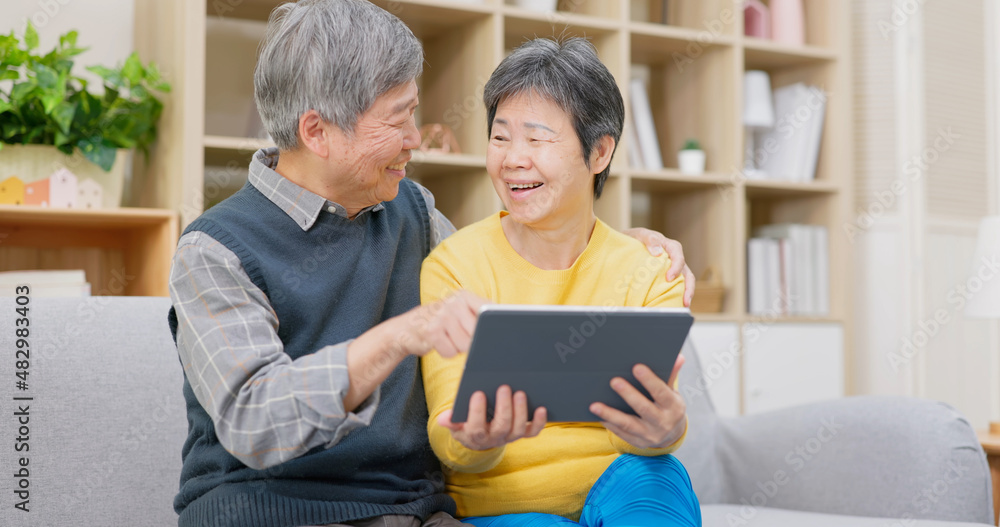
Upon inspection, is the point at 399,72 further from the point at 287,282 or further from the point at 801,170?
the point at 801,170

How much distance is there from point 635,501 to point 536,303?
316 millimetres

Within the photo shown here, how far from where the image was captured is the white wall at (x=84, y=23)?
226 centimetres

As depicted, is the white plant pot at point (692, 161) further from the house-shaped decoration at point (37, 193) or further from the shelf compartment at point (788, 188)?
the house-shaped decoration at point (37, 193)

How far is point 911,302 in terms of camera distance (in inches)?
118

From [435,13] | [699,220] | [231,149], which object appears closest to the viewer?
[231,149]

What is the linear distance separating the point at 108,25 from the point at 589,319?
2.04 m

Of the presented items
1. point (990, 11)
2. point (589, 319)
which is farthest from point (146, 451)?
point (990, 11)

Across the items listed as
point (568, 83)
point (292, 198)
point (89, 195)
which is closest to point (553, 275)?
point (568, 83)

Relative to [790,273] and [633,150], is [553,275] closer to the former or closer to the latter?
[633,150]

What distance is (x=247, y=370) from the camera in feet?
3.17

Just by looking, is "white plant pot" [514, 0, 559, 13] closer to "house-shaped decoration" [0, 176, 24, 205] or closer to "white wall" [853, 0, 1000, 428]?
"white wall" [853, 0, 1000, 428]

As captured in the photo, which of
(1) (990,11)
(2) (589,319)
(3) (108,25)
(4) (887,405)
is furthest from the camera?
(1) (990,11)

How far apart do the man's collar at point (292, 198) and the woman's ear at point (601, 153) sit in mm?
381

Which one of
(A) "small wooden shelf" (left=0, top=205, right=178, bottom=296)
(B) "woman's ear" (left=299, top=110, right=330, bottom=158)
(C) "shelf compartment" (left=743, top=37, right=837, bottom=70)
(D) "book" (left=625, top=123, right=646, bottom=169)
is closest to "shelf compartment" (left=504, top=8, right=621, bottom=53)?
(D) "book" (left=625, top=123, right=646, bottom=169)
